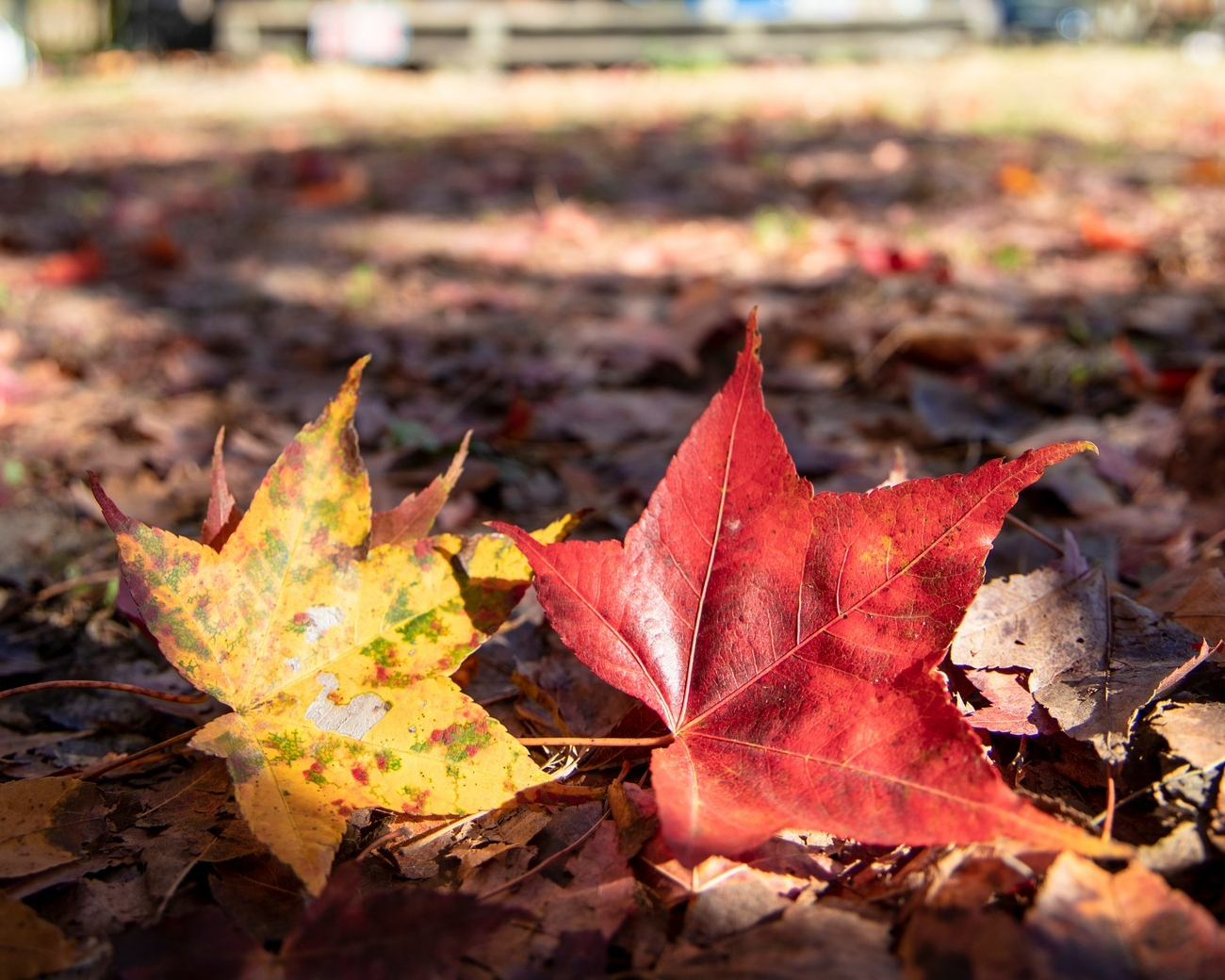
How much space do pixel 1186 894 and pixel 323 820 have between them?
0.74m

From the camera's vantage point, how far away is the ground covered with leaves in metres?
0.81

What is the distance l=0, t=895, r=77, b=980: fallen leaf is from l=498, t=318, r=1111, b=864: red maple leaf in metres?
0.50

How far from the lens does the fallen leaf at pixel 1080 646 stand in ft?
3.16

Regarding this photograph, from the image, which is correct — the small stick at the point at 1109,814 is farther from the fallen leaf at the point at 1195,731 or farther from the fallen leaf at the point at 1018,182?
the fallen leaf at the point at 1018,182

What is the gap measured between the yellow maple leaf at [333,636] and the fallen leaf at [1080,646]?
1.62 ft

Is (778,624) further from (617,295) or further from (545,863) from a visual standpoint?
(617,295)

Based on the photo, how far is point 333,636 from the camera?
0.96 m

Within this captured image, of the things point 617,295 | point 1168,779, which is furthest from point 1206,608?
point 617,295

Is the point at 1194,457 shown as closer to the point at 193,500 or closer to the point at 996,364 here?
the point at 996,364

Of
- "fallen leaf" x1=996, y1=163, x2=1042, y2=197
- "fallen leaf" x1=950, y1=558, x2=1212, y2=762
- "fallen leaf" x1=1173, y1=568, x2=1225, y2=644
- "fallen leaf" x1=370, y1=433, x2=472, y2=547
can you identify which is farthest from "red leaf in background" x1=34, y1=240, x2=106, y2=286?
"fallen leaf" x1=996, y1=163, x2=1042, y2=197

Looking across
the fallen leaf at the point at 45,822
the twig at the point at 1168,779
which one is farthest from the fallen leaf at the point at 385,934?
the twig at the point at 1168,779

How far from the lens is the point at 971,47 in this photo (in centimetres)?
1168

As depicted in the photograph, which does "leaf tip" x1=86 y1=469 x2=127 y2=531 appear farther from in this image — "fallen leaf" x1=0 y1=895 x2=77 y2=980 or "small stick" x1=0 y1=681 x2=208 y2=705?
"fallen leaf" x1=0 y1=895 x2=77 y2=980

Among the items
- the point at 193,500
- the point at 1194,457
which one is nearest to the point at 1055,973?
the point at 1194,457
